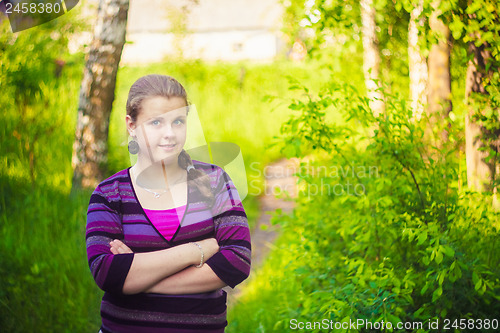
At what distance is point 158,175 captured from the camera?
6.06 ft

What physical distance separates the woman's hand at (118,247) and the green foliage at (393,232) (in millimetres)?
1102

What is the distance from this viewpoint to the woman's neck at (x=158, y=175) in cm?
184

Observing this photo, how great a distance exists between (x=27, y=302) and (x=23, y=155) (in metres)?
1.38

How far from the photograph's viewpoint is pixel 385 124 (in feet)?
9.46

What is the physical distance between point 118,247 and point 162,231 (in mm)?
163

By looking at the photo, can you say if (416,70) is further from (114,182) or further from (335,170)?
(114,182)

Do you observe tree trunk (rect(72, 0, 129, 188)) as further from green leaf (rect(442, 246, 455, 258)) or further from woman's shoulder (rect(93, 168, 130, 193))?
green leaf (rect(442, 246, 455, 258))

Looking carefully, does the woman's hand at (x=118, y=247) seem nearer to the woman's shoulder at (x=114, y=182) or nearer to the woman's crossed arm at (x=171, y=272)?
the woman's crossed arm at (x=171, y=272)

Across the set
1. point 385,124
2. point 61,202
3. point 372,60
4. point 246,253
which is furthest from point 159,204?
point 372,60

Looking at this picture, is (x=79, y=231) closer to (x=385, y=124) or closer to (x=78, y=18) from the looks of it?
(x=385, y=124)

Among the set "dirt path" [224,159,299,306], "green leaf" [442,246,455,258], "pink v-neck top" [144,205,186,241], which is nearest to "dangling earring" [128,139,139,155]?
"pink v-neck top" [144,205,186,241]

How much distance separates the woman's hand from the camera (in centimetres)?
179

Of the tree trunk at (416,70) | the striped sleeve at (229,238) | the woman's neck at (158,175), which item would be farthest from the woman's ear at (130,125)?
the tree trunk at (416,70)

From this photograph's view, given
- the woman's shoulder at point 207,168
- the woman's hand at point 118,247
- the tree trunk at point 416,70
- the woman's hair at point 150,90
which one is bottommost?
the woman's hand at point 118,247
